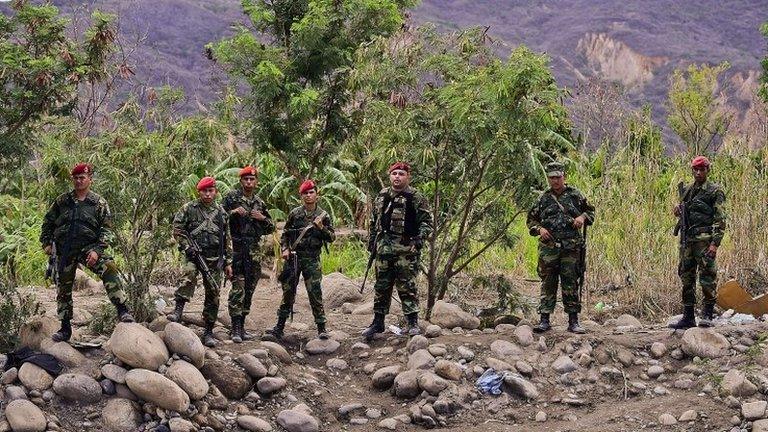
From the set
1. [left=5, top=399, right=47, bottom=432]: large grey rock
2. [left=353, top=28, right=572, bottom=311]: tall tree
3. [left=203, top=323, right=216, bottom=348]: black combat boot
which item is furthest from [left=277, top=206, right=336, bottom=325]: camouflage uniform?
[left=5, top=399, right=47, bottom=432]: large grey rock

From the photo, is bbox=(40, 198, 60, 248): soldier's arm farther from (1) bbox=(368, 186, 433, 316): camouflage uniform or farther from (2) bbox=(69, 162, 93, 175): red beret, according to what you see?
(1) bbox=(368, 186, 433, 316): camouflage uniform

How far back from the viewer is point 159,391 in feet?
22.7

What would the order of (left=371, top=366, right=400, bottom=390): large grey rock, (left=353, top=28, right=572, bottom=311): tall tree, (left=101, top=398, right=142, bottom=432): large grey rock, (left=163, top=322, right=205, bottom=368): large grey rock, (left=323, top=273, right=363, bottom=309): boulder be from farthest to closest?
(left=323, top=273, right=363, bottom=309): boulder, (left=353, top=28, right=572, bottom=311): tall tree, (left=371, top=366, right=400, bottom=390): large grey rock, (left=163, top=322, right=205, bottom=368): large grey rock, (left=101, top=398, right=142, bottom=432): large grey rock

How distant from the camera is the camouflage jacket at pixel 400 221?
27.2ft

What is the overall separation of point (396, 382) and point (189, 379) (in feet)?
5.57

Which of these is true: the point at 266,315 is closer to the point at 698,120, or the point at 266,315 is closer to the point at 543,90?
the point at 543,90

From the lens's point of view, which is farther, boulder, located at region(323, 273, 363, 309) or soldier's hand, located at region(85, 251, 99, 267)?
boulder, located at region(323, 273, 363, 309)

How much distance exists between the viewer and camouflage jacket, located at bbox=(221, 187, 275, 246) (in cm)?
833

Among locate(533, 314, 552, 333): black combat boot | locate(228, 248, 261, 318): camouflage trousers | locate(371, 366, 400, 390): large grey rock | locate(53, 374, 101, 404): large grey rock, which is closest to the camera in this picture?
locate(53, 374, 101, 404): large grey rock

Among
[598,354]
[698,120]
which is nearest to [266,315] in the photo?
[598,354]

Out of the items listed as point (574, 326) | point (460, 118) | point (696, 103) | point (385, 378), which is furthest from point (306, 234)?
point (696, 103)

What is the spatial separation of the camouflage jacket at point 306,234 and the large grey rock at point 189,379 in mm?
1613

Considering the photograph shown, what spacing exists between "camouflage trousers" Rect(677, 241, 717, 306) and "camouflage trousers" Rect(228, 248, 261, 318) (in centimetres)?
390

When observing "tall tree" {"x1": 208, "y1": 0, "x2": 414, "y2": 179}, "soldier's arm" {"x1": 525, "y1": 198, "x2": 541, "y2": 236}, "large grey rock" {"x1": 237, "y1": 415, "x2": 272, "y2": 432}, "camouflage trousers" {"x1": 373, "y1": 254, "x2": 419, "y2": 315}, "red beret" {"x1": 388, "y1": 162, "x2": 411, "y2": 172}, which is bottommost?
"large grey rock" {"x1": 237, "y1": 415, "x2": 272, "y2": 432}
